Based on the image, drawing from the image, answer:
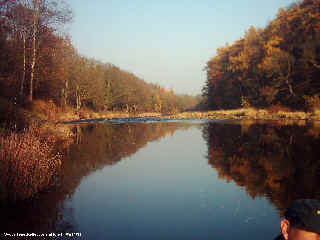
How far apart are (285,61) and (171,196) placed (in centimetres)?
4272

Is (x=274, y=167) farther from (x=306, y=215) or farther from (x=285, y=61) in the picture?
(x=285, y=61)

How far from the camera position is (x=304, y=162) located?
10.6 meters

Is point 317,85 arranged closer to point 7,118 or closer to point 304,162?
point 304,162

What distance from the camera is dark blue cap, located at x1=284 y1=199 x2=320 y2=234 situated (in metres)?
1.79

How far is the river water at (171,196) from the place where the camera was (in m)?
5.05

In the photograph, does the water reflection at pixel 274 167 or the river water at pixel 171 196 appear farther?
the water reflection at pixel 274 167

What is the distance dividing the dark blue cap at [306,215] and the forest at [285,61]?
136ft

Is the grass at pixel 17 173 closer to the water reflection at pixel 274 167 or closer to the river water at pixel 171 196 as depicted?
the river water at pixel 171 196

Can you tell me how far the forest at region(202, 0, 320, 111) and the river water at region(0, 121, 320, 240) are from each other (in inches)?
1293

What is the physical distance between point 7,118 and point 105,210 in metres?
9.66

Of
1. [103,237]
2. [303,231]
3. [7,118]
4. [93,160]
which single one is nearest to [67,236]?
[103,237]

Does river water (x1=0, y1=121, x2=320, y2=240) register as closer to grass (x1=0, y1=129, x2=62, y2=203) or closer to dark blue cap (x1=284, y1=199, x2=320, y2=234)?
grass (x1=0, y1=129, x2=62, y2=203)

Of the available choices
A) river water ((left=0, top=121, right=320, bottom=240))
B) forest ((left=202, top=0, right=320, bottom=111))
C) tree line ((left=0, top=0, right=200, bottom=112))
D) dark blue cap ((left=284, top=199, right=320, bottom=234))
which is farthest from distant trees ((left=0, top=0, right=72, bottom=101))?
forest ((left=202, top=0, right=320, bottom=111))

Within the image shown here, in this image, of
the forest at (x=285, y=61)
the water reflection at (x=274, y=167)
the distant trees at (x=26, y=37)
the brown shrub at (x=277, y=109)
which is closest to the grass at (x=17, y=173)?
the water reflection at (x=274, y=167)
